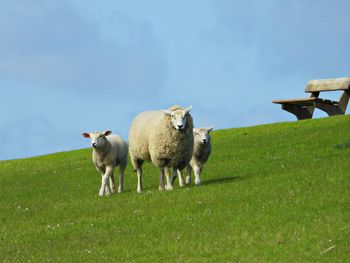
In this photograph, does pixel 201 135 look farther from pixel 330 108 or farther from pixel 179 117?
pixel 330 108

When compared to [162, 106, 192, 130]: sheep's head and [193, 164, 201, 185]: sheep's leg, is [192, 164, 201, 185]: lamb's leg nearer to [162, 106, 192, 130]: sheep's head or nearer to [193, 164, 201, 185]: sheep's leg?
[193, 164, 201, 185]: sheep's leg

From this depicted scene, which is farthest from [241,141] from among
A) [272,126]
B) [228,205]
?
[228,205]

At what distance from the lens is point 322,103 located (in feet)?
136

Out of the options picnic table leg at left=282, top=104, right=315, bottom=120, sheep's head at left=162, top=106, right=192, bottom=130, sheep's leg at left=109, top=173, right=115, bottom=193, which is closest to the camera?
sheep's head at left=162, top=106, right=192, bottom=130

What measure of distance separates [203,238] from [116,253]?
5.14 ft

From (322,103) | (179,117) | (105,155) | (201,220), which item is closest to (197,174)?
(179,117)

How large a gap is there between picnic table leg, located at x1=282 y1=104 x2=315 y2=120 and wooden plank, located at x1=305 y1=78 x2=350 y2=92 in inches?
42.3

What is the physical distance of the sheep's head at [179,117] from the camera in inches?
805

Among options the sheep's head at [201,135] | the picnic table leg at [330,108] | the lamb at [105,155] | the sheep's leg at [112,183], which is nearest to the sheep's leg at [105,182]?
the lamb at [105,155]

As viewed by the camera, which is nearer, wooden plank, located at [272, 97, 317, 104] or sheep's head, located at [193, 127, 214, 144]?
sheep's head, located at [193, 127, 214, 144]

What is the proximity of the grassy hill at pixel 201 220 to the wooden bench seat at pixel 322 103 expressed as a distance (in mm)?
14227

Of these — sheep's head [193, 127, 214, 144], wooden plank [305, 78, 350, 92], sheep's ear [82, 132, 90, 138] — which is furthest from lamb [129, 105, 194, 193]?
wooden plank [305, 78, 350, 92]

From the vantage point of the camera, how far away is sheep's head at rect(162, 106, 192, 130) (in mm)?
20453

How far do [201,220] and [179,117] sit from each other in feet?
18.9
